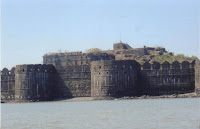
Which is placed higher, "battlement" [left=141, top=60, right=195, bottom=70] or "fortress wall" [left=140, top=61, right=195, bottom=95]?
"battlement" [left=141, top=60, right=195, bottom=70]

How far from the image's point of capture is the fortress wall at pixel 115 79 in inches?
2440

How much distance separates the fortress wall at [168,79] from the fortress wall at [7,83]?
1889 centimetres

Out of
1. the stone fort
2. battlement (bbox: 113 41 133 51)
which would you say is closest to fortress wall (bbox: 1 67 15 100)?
the stone fort

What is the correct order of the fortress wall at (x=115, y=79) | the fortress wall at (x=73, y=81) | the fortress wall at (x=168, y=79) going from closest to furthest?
1. the fortress wall at (x=115, y=79)
2. the fortress wall at (x=168, y=79)
3. the fortress wall at (x=73, y=81)

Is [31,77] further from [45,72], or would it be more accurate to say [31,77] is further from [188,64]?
[188,64]

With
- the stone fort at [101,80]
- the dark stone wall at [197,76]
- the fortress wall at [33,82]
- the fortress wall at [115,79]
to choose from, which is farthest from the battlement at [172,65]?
the fortress wall at [33,82]

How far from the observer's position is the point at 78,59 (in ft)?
275

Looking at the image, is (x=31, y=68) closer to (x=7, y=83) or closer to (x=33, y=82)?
(x=33, y=82)

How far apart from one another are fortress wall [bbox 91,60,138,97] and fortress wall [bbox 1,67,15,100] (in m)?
13.6

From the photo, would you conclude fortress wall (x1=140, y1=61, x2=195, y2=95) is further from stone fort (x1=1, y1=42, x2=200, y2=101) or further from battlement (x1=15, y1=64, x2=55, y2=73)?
battlement (x1=15, y1=64, x2=55, y2=73)

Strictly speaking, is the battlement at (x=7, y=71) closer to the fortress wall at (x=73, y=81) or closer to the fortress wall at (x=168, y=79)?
the fortress wall at (x=73, y=81)

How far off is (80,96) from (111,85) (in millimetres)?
6819

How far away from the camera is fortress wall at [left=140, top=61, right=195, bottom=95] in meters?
64.5

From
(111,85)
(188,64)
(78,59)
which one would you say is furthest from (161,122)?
(78,59)
